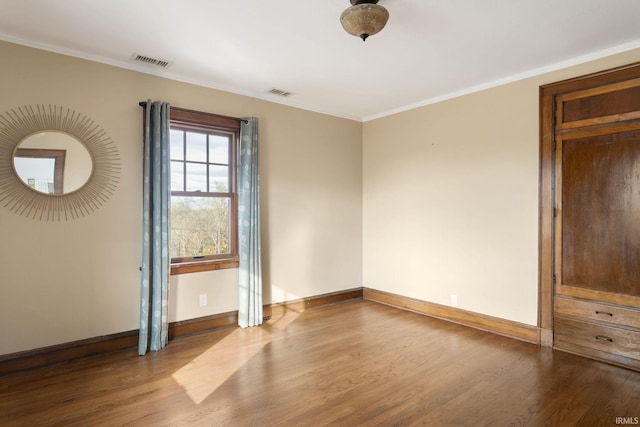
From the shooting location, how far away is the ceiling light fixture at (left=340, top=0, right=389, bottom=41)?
2.29 metres

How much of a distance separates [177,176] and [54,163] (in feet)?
3.50

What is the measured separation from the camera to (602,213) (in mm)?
3154

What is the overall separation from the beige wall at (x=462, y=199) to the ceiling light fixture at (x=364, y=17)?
2159 millimetres

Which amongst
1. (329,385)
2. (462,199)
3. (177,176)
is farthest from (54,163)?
(462,199)

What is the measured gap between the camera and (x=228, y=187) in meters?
4.17

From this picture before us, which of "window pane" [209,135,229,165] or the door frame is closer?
the door frame

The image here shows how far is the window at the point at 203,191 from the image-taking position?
3.80m

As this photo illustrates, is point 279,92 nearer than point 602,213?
No

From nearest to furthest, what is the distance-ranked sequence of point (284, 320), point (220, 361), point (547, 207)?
point (220, 361), point (547, 207), point (284, 320)

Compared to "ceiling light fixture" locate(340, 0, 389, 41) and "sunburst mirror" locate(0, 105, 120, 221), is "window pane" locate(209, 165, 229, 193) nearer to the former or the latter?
"sunburst mirror" locate(0, 105, 120, 221)

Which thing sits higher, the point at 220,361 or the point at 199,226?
the point at 199,226

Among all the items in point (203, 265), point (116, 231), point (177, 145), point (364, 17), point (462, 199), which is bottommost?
point (203, 265)

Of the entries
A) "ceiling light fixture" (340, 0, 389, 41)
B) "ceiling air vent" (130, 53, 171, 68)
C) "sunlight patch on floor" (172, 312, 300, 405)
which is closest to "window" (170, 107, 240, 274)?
"ceiling air vent" (130, 53, 171, 68)

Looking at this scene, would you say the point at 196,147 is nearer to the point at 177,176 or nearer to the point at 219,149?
the point at 219,149
